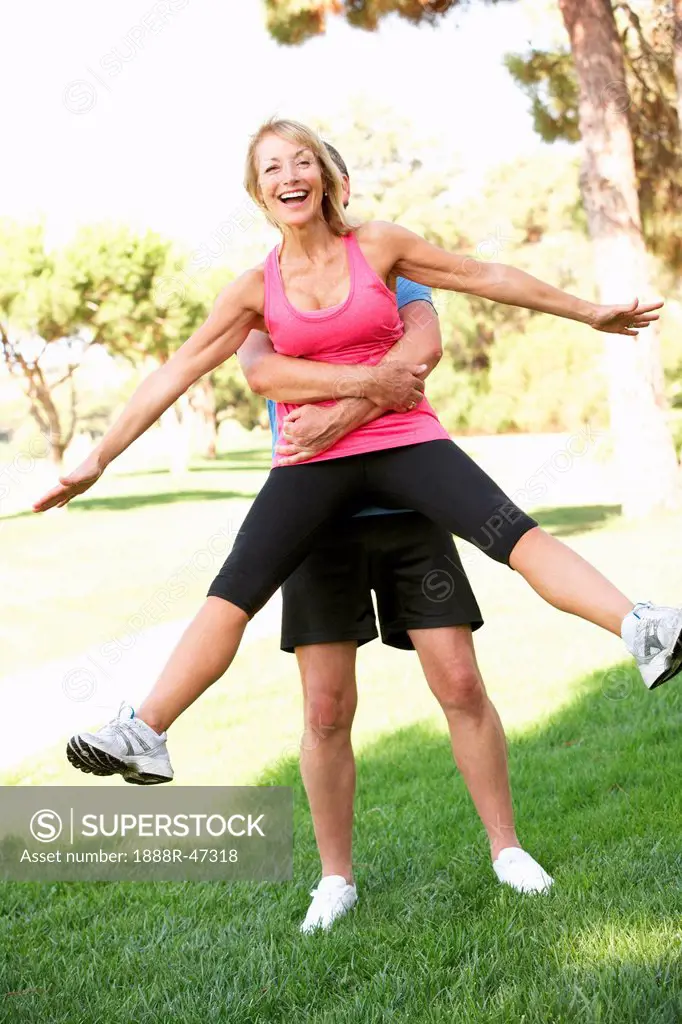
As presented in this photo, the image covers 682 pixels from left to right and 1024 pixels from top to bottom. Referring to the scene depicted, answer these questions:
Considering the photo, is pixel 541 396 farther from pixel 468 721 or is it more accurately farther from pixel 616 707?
pixel 468 721

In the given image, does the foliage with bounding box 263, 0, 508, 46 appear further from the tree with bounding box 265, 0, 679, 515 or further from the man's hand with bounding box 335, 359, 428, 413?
the man's hand with bounding box 335, 359, 428, 413

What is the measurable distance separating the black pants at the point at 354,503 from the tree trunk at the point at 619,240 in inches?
479

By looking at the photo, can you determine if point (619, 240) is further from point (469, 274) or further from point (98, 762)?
point (98, 762)

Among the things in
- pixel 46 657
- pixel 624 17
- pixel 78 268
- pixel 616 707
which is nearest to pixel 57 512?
pixel 78 268

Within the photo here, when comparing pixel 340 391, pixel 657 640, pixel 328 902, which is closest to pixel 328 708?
pixel 328 902

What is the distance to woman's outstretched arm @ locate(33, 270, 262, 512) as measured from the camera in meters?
3.08

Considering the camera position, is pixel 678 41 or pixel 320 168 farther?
pixel 678 41

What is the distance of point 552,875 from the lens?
Answer: 3443 mm

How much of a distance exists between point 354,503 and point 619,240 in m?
12.5

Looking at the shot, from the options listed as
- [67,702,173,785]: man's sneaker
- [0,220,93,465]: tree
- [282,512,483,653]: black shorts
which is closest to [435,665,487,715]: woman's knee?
[282,512,483,653]: black shorts

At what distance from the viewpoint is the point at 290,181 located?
3.05m

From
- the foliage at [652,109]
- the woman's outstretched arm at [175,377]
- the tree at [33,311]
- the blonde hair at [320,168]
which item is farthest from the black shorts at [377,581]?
the tree at [33,311]

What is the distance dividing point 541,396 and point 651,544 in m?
19.9

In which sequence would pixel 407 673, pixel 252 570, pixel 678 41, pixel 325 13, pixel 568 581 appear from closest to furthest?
pixel 568 581, pixel 252 570, pixel 407 673, pixel 678 41, pixel 325 13
